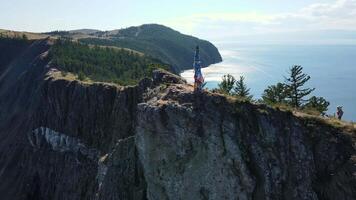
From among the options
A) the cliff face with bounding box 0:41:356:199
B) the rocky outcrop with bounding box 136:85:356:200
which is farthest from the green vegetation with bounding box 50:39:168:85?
the rocky outcrop with bounding box 136:85:356:200

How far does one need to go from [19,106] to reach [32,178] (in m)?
37.1

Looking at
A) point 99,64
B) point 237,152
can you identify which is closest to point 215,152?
point 237,152

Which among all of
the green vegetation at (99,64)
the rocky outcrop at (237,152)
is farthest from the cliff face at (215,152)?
the green vegetation at (99,64)

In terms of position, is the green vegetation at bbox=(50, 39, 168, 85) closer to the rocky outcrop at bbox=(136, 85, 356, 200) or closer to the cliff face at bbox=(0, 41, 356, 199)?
the cliff face at bbox=(0, 41, 356, 199)

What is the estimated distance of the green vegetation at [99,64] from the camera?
127m

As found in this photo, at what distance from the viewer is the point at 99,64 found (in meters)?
146

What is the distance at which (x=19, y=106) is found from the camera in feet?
493

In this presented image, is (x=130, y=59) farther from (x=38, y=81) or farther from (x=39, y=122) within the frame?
(x=39, y=122)

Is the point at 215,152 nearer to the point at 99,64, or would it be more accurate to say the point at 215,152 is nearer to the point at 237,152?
the point at 237,152

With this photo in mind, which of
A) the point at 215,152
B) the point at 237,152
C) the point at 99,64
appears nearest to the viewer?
the point at 237,152

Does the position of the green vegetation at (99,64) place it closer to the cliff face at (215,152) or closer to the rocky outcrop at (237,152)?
the cliff face at (215,152)

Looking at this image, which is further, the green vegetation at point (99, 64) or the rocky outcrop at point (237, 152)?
the green vegetation at point (99, 64)

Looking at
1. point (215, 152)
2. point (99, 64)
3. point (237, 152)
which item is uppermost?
point (237, 152)

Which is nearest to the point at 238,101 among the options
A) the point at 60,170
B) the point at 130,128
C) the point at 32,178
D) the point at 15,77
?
the point at 130,128
